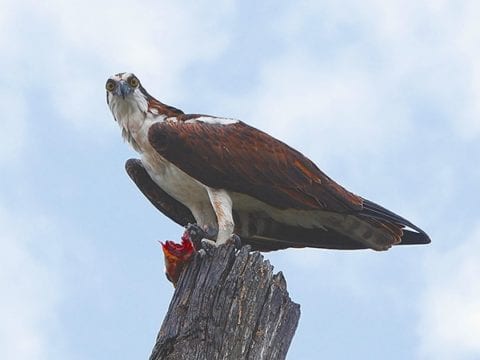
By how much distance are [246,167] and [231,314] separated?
2532mm

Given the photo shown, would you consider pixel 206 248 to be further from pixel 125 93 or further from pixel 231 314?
pixel 125 93

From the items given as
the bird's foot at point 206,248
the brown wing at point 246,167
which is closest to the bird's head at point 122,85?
the brown wing at point 246,167

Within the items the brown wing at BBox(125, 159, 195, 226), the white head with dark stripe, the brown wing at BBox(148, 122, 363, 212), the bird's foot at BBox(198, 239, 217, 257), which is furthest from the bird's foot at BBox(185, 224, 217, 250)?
the white head with dark stripe

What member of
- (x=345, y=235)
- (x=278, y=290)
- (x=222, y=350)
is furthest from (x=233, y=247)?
(x=345, y=235)

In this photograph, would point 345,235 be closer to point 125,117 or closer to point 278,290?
point 125,117

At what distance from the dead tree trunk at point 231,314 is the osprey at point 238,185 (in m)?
1.56

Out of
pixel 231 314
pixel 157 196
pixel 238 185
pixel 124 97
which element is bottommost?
pixel 231 314

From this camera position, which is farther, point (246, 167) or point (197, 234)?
point (246, 167)

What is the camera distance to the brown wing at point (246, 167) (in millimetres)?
8172

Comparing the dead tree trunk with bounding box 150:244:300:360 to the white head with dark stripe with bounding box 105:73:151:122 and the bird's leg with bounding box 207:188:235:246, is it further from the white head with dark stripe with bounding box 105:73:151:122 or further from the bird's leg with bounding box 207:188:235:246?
the white head with dark stripe with bounding box 105:73:151:122

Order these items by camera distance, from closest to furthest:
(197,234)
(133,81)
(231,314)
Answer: (231,314)
(197,234)
(133,81)

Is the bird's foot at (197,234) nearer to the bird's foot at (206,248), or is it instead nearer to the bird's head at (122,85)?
the bird's foot at (206,248)

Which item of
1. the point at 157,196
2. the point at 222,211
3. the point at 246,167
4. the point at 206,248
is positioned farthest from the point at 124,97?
the point at 206,248

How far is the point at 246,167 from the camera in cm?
824
